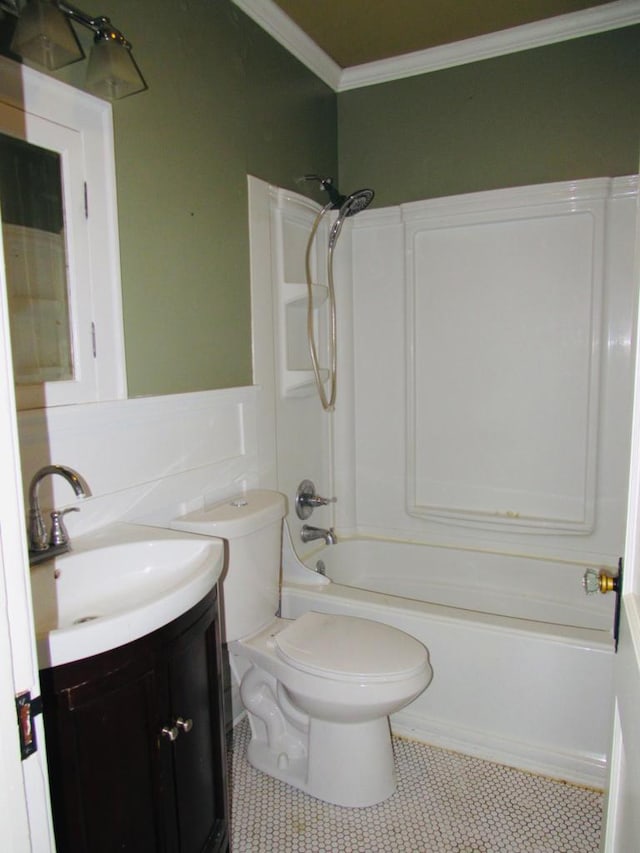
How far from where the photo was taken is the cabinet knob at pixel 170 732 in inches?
44.1

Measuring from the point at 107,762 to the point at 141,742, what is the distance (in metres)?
0.08

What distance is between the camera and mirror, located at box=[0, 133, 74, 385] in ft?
4.28

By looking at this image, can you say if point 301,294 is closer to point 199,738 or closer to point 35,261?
point 35,261

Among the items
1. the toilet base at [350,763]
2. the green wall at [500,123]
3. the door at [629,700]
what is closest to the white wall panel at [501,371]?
the green wall at [500,123]

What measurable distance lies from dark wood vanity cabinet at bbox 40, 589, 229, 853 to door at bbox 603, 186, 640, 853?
0.78m

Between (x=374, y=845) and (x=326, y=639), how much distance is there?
→ 554 mm

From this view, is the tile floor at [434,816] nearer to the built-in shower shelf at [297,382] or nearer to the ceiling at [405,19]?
the built-in shower shelf at [297,382]

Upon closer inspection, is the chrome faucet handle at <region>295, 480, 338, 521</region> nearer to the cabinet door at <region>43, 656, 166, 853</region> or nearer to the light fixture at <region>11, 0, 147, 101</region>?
the cabinet door at <region>43, 656, 166, 853</region>

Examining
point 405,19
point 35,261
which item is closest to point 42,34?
point 35,261

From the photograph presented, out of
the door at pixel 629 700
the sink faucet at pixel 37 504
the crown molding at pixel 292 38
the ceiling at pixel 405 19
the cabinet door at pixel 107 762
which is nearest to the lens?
the door at pixel 629 700

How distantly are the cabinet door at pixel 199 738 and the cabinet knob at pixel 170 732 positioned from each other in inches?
0.6

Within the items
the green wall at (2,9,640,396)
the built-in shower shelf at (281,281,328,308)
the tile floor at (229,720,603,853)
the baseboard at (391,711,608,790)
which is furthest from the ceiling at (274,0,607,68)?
the tile floor at (229,720,603,853)

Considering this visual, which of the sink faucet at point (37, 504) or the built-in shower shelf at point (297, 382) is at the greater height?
the built-in shower shelf at point (297, 382)

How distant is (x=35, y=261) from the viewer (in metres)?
1.36
